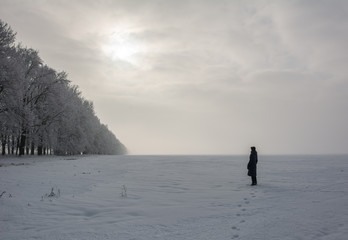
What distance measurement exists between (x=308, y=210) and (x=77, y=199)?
778 centimetres

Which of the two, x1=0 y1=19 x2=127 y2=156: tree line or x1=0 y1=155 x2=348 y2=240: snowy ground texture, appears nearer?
x1=0 y1=155 x2=348 y2=240: snowy ground texture

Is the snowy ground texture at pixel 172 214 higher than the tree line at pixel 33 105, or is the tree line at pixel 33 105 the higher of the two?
the tree line at pixel 33 105

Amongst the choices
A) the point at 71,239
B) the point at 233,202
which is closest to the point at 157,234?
the point at 71,239

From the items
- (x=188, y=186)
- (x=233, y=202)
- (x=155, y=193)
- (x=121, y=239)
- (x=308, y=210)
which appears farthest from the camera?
(x=188, y=186)

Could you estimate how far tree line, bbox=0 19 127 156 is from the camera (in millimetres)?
30797

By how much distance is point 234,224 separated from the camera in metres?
7.34

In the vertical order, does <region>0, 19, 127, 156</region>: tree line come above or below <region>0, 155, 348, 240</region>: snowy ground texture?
above

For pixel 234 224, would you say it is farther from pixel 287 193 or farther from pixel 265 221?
pixel 287 193

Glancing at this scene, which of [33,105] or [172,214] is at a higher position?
→ [33,105]

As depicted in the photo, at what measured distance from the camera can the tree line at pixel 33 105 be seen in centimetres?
3080

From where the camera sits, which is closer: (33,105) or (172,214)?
(172,214)

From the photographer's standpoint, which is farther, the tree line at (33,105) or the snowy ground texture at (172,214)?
the tree line at (33,105)

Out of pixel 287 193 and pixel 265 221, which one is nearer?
pixel 265 221

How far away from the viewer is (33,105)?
136ft
